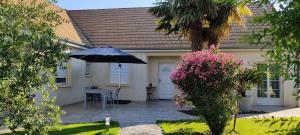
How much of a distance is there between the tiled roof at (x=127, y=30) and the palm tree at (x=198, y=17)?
4563 mm

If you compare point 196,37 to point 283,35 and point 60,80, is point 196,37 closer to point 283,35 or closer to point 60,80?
point 60,80

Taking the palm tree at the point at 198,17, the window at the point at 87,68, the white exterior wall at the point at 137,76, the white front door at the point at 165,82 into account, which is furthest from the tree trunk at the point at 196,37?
the window at the point at 87,68

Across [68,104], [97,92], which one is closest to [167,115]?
[97,92]

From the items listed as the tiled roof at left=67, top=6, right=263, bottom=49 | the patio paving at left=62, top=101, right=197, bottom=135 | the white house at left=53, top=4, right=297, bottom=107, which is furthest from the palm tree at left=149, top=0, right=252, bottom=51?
the tiled roof at left=67, top=6, right=263, bottom=49

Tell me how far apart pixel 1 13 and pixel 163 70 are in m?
19.5

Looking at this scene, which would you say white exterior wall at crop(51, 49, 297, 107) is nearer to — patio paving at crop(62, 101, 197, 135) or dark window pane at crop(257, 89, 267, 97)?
dark window pane at crop(257, 89, 267, 97)

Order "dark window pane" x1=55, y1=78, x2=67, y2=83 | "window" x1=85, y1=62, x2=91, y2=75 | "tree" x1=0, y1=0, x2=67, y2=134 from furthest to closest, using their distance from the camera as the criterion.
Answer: "window" x1=85, y1=62, x2=91, y2=75
"dark window pane" x1=55, y1=78, x2=67, y2=83
"tree" x1=0, y1=0, x2=67, y2=134

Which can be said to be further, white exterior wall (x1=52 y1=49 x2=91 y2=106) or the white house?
the white house

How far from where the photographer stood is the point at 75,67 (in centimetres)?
2142

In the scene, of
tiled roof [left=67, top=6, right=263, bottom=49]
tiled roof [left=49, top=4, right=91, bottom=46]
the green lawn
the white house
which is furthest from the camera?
tiled roof [left=67, top=6, right=263, bottom=49]

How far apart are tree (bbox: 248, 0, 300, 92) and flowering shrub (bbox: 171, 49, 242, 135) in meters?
7.45

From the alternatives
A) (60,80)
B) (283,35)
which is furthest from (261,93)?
(283,35)

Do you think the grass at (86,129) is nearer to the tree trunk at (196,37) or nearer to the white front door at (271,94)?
the tree trunk at (196,37)

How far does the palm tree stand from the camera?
1677cm
